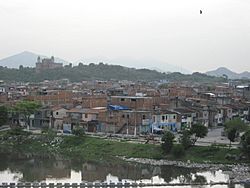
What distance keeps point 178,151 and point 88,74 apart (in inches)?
3586

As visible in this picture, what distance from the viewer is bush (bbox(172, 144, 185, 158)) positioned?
1094 inches

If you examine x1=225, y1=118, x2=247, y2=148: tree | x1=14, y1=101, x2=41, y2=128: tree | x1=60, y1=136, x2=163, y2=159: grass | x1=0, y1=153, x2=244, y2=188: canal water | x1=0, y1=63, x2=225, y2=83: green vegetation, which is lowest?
x1=0, y1=153, x2=244, y2=188: canal water

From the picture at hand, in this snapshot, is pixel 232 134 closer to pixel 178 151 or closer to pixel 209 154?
pixel 209 154

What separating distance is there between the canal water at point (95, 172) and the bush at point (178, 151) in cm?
131

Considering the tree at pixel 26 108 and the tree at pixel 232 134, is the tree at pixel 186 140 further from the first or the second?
the tree at pixel 26 108

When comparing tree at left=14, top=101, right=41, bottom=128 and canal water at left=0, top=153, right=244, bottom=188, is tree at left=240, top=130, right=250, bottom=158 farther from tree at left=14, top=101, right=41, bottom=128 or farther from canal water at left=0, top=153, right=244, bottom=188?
tree at left=14, top=101, right=41, bottom=128

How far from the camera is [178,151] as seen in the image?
2780 centimetres

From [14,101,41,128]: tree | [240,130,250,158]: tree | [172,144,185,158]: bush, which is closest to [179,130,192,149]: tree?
[172,144,185,158]: bush

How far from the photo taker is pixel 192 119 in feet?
128

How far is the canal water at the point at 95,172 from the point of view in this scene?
2372 cm

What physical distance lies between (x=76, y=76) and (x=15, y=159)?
82437 mm

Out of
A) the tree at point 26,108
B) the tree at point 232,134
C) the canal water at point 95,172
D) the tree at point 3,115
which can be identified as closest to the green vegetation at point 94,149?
the tree at point 232,134

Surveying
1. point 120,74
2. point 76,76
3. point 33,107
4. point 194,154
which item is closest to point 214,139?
point 194,154

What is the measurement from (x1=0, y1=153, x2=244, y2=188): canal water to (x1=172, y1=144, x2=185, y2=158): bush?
131cm
